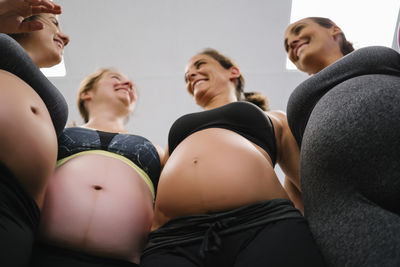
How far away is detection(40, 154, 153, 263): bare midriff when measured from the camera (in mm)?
688

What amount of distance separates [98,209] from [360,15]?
1945mm

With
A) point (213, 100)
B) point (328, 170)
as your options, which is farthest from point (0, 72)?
point (213, 100)

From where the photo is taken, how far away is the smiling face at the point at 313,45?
1146 millimetres

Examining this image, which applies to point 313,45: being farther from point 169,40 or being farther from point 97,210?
point 169,40

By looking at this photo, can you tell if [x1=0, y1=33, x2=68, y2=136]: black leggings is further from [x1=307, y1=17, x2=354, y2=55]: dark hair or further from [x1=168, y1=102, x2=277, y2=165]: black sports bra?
[x1=307, y1=17, x2=354, y2=55]: dark hair

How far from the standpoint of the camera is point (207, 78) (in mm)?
1427

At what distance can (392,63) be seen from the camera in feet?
2.28

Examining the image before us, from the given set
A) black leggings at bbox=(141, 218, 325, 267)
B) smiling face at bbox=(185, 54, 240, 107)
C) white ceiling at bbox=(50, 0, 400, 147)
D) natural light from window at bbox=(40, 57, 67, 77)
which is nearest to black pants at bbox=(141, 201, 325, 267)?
black leggings at bbox=(141, 218, 325, 267)

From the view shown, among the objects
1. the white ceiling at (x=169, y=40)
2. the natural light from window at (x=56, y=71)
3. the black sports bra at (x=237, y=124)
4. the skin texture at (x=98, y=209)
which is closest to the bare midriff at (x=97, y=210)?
the skin texture at (x=98, y=209)

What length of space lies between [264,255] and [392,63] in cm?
50

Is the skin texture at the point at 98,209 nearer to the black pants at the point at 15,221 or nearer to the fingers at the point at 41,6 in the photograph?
the black pants at the point at 15,221

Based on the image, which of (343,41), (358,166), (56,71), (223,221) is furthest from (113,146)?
(56,71)

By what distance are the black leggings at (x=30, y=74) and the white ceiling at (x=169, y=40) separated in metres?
1.35

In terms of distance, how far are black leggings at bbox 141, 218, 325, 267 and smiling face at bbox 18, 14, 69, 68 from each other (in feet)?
2.76
